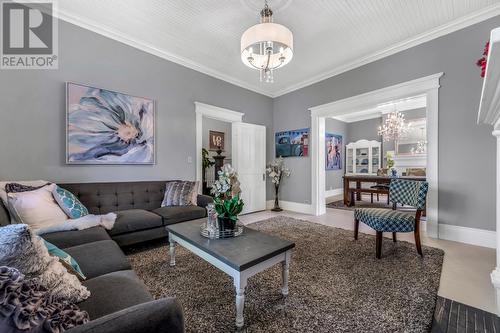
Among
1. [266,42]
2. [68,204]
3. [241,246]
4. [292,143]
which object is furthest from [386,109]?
[68,204]

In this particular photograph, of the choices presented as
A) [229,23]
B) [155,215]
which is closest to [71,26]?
[229,23]

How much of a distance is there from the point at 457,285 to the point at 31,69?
5.14 m

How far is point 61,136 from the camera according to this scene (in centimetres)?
277

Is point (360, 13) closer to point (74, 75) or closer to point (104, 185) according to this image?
point (74, 75)

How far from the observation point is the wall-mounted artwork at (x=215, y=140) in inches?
258

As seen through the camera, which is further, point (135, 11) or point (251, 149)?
point (251, 149)

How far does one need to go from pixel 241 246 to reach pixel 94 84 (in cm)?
308

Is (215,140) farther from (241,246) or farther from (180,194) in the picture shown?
(241,246)

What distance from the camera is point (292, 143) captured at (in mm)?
5098

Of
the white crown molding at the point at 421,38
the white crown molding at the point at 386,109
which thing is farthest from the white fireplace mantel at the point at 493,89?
the white crown molding at the point at 386,109

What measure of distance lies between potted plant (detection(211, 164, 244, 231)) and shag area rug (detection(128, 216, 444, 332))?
1.90 feet

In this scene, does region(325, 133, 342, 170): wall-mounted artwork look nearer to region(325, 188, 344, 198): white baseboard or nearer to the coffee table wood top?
region(325, 188, 344, 198): white baseboard

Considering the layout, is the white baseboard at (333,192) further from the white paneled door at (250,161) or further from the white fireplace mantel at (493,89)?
the white fireplace mantel at (493,89)

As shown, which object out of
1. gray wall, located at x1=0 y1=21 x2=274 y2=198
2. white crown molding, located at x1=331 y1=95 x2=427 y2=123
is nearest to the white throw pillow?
gray wall, located at x1=0 y1=21 x2=274 y2=198
